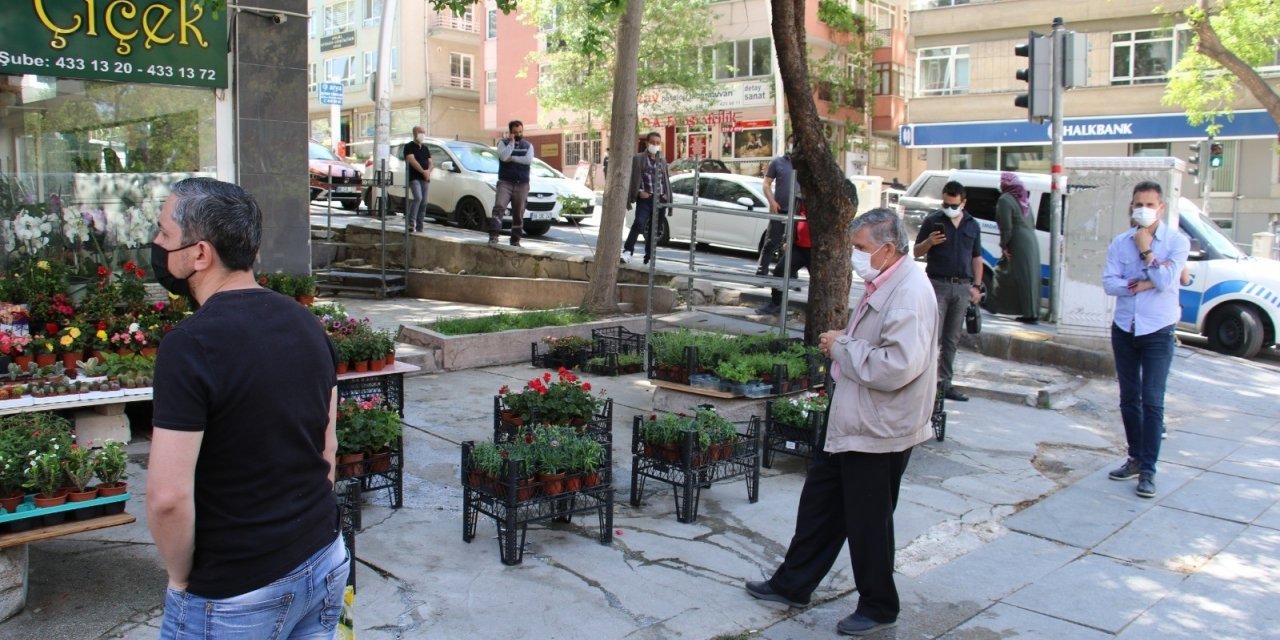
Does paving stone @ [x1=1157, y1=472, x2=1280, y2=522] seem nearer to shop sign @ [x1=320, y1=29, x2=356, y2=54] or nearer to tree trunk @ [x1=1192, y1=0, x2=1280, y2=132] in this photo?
tree trunk @ [x1=1192, y1=0, x2=1280, y2=132]

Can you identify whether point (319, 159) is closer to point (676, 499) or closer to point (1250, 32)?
point (676, 499)

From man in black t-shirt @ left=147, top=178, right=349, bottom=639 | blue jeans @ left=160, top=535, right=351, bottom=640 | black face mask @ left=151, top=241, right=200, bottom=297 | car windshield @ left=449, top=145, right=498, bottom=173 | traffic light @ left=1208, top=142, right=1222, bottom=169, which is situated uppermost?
traffic light @ left=1208, top=142, right=1222, bottom=169

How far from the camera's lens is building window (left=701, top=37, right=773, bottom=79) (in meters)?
39.0

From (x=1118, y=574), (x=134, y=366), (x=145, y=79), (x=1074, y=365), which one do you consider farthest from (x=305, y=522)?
(x=1074, y=365)

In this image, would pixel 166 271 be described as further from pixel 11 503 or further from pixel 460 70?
pixel 460 70

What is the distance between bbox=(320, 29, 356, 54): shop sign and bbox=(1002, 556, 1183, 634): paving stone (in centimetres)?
5068

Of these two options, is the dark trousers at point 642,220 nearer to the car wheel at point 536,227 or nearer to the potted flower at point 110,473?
the car wheel at point 536,227

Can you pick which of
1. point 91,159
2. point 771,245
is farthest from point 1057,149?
point 91,159

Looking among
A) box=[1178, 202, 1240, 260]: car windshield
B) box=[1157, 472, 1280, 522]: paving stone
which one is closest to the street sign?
box=[1178, 202, 1240, 260]: car windshield

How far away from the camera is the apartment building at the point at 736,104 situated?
3872cm

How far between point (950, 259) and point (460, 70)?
4721 centimetres

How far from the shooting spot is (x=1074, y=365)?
1073 centimetres

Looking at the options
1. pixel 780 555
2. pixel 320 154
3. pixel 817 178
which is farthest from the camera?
pixel 320 154

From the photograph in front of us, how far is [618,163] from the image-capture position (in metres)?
11.9
